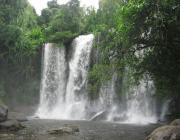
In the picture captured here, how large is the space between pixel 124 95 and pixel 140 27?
1625 centimetres

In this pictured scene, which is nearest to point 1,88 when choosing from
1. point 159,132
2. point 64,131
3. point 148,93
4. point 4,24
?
point 4,24

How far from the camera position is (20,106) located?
38938mm

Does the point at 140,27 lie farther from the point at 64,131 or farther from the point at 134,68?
the point at 64,131

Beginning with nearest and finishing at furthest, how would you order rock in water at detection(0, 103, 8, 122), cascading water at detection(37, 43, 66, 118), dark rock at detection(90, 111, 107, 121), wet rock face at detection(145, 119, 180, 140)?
wet rock face at detection(145, 119, 180, 140), rock in water at detection(0, 103, 8, 122), dark rock at detection(90, 111, 107, 121), cascading water at detection(37, 43, 66, 118)

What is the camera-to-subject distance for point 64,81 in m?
39.6

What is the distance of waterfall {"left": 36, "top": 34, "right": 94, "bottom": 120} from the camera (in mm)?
37562

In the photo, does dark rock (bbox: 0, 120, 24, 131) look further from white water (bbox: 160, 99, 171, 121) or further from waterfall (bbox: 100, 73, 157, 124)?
white water (bbox: 160, 99, 171, 121)

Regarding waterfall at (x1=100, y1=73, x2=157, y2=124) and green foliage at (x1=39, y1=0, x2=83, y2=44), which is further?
green foliage at (x1=39, y1=0, x2=83, y2=44)

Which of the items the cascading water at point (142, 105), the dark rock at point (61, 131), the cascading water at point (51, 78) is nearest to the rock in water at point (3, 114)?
the dark rock at point (61, 131)

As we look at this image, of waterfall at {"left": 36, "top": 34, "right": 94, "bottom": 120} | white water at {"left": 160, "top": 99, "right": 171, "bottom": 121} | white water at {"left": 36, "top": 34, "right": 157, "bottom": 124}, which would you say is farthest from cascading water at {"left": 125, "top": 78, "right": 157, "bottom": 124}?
waterfall at {"left": 36, "top": 34, "right": 94, "bottom": 120}

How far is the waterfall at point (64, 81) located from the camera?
123 feet

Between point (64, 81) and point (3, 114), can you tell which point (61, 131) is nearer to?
point (3, 114)

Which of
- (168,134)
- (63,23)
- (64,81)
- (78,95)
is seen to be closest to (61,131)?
(168,134)

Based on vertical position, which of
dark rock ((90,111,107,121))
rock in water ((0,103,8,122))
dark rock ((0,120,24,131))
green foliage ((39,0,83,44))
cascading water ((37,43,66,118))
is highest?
green foliage ((39,0,83,44))
